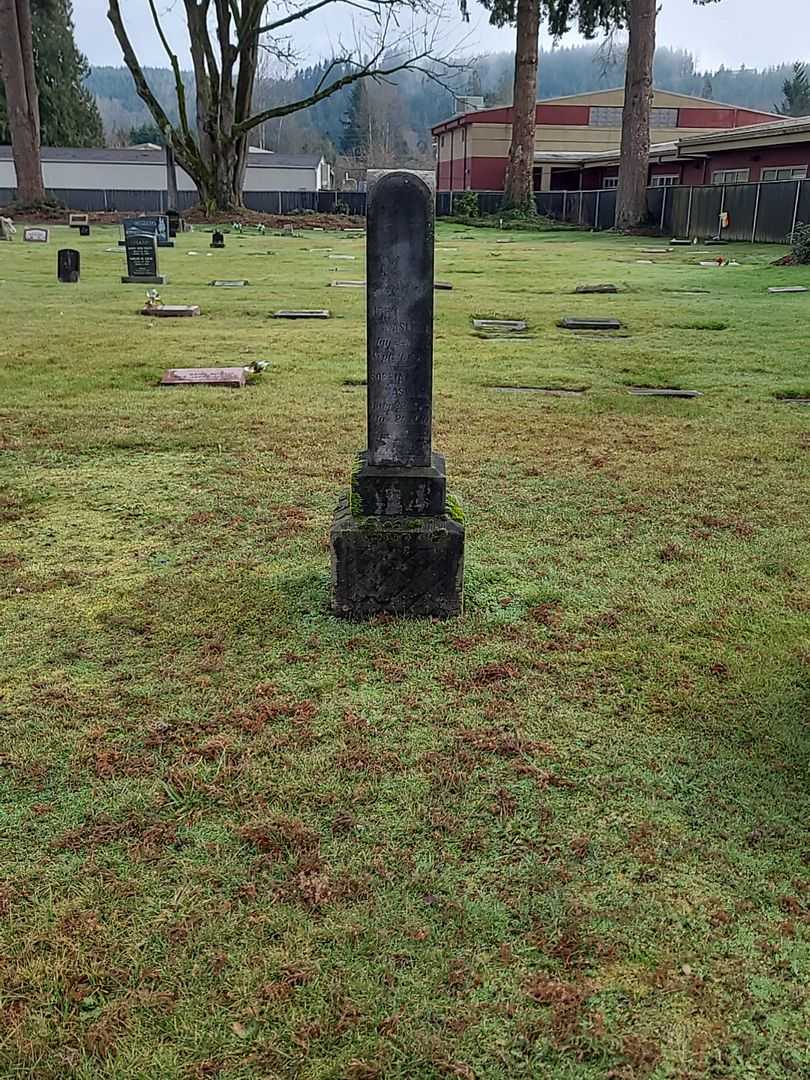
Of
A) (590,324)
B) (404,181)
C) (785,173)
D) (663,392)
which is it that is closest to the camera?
(404,181)

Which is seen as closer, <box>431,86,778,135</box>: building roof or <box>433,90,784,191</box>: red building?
<box>433,90,784,191</box>: red building

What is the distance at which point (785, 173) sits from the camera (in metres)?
29.4

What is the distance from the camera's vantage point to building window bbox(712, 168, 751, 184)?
32.1 metres

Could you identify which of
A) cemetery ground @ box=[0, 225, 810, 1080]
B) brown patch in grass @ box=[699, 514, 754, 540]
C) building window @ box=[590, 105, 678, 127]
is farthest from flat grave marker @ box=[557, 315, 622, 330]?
building window @ box=[590, 105, 678, 127]

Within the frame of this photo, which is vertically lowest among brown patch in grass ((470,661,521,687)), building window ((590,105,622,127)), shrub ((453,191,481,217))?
brown patch in grass ((470,661,521,687))

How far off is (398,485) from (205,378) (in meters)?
4.62

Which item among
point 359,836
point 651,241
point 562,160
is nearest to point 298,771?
point 359,836

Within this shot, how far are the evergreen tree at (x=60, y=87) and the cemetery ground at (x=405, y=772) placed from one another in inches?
1921

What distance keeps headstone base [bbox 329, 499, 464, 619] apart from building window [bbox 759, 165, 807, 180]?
95.5 feet

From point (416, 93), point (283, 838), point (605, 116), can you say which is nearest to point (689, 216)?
point (605, 116)

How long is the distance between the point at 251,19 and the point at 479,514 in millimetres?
33712

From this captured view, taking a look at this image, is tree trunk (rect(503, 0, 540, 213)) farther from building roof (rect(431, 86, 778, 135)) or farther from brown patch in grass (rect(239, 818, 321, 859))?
brown patch in grass (rect(239, 818, 321, 859))

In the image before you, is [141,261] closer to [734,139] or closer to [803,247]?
[803,247]

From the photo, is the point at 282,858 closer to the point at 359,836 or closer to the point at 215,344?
the point at 359,836
